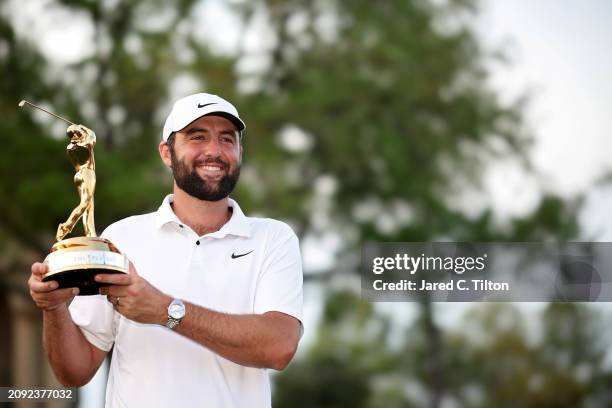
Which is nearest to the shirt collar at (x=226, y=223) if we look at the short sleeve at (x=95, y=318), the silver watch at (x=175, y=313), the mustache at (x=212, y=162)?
the mustache at (x=212, y=162)

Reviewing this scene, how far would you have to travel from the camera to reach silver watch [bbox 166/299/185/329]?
5.70 feet

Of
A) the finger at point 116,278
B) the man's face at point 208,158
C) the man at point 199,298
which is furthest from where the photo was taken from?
the man's face at point 208,158

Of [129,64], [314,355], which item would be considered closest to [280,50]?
[129,64]

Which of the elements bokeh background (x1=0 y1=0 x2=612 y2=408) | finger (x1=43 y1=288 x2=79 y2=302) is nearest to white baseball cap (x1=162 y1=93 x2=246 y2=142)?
finger (x1=43 y1=288 x2=79 y2=302)

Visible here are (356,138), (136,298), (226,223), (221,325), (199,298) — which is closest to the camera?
(136,298)

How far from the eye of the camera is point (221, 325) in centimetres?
182

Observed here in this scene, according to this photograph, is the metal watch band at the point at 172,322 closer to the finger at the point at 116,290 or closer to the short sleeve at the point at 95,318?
the finger at the point at 116,290

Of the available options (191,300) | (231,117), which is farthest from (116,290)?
(231,117)

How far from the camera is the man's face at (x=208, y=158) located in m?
2.02

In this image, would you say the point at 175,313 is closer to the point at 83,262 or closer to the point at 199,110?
the point at 83,262

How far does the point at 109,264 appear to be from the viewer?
5.71 feet

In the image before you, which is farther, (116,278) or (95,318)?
(95,318)

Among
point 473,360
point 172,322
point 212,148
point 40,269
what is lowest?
point 172,322

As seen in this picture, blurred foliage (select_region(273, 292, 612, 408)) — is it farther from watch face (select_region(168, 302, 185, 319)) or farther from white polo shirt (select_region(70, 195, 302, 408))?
watch face (select_region(168, 302, 185, 319))
